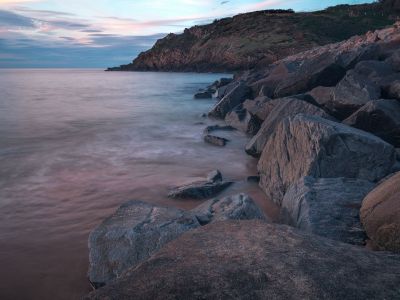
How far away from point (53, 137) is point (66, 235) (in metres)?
8.06

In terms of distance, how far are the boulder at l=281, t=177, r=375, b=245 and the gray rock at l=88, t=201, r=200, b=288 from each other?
3.79 feet

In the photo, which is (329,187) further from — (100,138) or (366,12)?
(366,12)

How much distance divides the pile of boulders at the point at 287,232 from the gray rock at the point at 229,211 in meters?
0.01

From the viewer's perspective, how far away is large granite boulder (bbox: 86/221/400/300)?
2.13 m

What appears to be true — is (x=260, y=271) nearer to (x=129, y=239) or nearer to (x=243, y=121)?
(x=129, y=239)

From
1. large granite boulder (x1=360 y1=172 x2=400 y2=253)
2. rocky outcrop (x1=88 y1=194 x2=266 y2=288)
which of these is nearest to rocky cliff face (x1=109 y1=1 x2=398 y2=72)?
rocky outcrop (x1=88 y1=194 x2=266 y2=288)

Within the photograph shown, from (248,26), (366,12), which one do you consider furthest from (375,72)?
(366,12)

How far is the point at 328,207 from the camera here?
4.10 metres

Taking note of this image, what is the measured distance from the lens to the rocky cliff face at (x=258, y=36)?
6110cm

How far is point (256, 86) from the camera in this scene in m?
14.2

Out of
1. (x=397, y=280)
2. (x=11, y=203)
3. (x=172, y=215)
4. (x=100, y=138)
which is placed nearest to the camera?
(x=397, y=280)

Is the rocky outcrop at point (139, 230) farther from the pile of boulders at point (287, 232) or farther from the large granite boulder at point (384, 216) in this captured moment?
the large granite boulder at point (384, 216)

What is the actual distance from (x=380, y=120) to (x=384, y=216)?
169 inches

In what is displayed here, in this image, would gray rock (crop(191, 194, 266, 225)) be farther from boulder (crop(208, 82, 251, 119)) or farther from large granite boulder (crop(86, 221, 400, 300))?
boulder (crop(208, 82, 251, 119))
